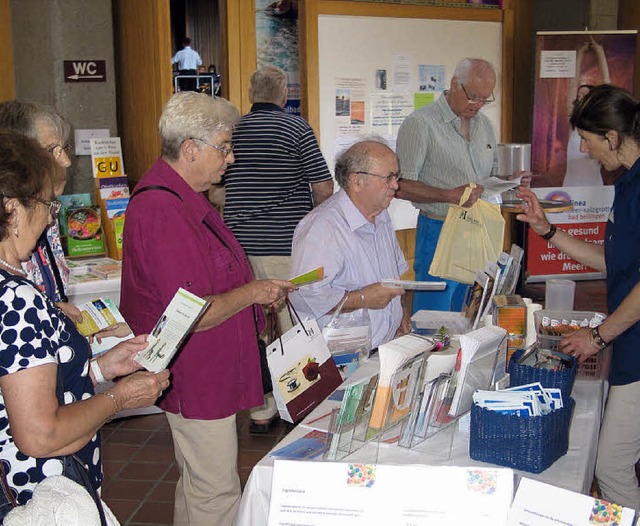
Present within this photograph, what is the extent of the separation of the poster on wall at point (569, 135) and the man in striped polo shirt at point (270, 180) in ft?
11.8

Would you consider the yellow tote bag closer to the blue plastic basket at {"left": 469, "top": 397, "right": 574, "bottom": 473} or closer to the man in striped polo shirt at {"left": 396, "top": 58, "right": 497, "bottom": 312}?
the man in striped polo shirt at {"left": 396, "top": 58, "right": 497, "bottom": 312}

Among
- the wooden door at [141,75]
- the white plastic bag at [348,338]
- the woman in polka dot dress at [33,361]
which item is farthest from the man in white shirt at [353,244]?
the wooden door at [141,75]

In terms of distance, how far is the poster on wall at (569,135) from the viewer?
23.7ft

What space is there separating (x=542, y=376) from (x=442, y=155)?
87.7 inches

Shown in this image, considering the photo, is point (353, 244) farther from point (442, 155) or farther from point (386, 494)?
point (442, 155)

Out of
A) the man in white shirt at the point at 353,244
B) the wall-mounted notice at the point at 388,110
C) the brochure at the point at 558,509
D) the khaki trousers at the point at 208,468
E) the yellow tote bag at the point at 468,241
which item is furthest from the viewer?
the wall-mounted notice at the point at 388,110

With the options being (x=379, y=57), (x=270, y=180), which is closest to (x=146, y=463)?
(x=270, y=180)

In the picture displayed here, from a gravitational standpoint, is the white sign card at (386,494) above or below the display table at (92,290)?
above

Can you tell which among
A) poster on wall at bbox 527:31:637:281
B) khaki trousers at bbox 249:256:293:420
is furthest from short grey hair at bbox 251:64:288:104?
poster on wall at bbox 527:31:637:281

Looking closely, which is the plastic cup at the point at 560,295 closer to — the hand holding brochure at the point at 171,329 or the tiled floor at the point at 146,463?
the tiled floor at the point at 146,463

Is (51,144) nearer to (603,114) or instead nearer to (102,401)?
(102,401)

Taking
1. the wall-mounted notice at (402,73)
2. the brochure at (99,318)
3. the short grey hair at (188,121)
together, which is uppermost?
the wall-mounted notice at (402,73)

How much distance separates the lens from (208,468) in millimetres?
2584

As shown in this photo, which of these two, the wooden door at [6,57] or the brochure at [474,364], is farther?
the wooden door at [6,57]
